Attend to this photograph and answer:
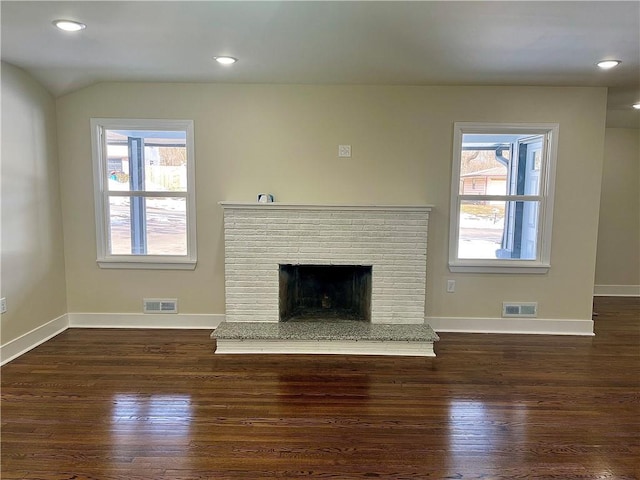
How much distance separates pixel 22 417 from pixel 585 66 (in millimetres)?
4592

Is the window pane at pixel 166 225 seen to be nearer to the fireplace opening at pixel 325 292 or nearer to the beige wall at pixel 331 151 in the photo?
the beige wall at pixel 331 151

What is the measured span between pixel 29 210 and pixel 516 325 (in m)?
4.62

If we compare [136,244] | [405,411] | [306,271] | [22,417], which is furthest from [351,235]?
[22,417]

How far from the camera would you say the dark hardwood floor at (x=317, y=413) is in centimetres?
198

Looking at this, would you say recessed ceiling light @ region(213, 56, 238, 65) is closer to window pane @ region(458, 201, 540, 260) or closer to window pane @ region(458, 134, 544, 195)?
window pane @ region(458, 134, 544, 195)

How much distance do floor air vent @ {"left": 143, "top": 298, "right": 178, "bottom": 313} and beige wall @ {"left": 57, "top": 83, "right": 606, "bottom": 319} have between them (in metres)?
0.16

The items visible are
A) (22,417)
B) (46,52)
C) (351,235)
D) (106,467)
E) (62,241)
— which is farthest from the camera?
(62,241)

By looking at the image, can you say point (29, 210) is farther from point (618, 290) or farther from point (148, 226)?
point (618, 290)

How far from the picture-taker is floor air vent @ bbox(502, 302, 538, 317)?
3949 millimetres

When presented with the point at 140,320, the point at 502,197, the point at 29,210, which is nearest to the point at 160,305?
the point at 140,320

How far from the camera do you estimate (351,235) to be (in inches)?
142

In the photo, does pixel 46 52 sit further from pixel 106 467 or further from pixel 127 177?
pixel 106 467

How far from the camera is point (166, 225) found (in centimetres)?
391

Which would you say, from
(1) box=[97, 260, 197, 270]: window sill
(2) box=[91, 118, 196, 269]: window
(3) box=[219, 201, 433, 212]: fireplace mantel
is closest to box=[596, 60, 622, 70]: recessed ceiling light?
(3) box=[219, 201, 433, 212]: fireplace mantel
